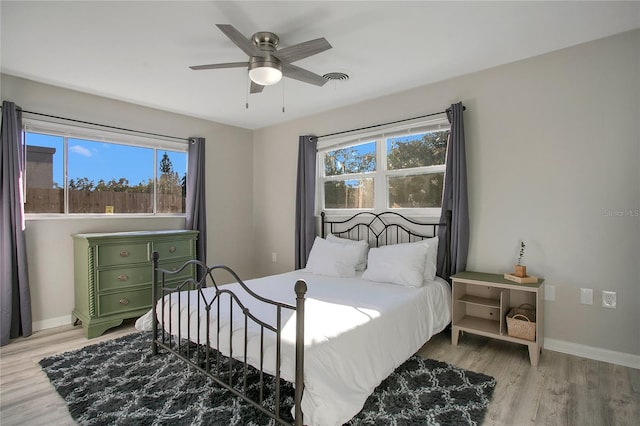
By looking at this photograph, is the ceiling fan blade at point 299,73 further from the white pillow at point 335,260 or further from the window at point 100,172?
the window at point 100,172

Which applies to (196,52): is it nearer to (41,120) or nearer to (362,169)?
(41,120)

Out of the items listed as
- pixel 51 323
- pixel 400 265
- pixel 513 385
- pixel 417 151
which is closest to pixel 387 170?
pixel 417 151

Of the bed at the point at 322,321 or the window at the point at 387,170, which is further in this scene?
the window at the point at 387,170

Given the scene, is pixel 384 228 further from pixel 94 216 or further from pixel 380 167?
pixel 94 216

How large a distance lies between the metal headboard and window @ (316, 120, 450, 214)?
0.13 metres

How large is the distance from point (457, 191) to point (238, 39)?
2.22 metres

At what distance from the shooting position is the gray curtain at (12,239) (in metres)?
2.94

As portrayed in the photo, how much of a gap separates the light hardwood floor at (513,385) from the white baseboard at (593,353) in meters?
0.06

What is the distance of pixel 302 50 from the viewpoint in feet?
6.71

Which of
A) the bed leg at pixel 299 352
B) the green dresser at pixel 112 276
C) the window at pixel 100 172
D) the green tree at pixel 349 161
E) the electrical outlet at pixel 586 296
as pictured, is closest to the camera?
the bed leg at pixel 299 352

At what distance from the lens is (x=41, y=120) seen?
3254mm

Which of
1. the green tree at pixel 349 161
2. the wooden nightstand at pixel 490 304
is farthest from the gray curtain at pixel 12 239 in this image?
the wooden nightstand at pixel 490 304

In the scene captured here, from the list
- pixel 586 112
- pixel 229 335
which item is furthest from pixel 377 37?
pixel 229 335

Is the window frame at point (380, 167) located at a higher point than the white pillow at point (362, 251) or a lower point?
higher
